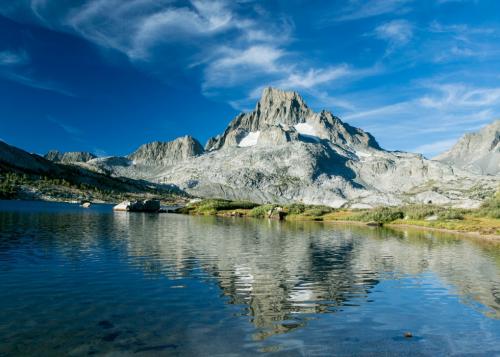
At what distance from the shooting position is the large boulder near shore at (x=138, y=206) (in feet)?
565

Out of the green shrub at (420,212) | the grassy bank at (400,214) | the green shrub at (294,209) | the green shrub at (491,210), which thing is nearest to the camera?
the grassy bank at (400,214)

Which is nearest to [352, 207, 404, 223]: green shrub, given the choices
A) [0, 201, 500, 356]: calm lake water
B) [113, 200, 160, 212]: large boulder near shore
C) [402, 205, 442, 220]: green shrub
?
[402, 205, 442, 220]: green shrub

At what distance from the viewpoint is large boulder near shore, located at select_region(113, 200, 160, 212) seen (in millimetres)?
172250

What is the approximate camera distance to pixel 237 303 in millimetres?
24969

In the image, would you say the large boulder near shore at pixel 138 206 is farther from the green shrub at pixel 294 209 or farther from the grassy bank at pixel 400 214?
the green shrub at pixel 294 209

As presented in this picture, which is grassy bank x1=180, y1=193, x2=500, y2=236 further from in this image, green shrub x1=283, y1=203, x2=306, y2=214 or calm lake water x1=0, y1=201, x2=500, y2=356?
calm lake water x1=0, y1=201, x2=500, y2=356

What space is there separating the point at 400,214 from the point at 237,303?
369ft

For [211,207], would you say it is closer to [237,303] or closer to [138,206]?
[138,206]

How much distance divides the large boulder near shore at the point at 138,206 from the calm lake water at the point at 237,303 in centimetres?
12797

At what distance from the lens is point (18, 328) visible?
18844 millimetres

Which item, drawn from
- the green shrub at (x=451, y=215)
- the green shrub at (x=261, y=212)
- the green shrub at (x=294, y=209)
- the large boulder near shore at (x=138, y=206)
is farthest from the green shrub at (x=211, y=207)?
the green shrub at (x=451, y=215)

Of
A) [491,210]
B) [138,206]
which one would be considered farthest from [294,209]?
[138,206]

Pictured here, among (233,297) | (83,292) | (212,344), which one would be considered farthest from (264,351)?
(83,292)

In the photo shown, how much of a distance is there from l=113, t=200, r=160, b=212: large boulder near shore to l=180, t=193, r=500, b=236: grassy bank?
600 inches
